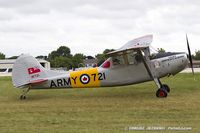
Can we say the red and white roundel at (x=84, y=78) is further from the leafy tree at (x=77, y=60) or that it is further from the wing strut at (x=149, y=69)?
the leafy tree at (x=77, y=60)

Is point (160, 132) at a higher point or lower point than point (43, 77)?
lower

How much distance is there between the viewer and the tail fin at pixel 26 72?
15672 millimetres

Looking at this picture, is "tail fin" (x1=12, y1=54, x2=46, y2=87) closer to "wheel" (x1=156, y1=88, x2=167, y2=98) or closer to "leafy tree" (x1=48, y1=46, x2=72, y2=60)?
"wheel" (x1=156, y1=88, x2=167, y2=98)

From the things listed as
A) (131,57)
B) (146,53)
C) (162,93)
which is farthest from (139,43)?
(162,93)

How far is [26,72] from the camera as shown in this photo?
15.8 m

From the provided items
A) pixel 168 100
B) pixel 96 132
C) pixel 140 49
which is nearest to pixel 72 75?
pixel 140 49

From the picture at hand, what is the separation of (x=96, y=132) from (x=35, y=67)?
873 cm

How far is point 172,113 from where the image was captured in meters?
10.2

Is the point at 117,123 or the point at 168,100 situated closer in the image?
the point at 117,123

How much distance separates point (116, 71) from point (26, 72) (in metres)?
4.04

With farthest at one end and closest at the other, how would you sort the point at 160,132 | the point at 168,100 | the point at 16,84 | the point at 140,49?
the point at 16,84, the point at 140,49, the point at 168,100, the point at 160,132

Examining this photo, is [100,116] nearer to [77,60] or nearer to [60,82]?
[60,82]

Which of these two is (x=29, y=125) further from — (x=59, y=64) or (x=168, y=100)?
(x=59, y=64)

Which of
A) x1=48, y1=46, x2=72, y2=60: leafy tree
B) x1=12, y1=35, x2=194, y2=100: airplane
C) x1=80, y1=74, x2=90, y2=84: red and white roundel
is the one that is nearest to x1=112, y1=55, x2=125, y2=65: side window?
x1=12, y1=35, x2=194, y2=100: airplane
